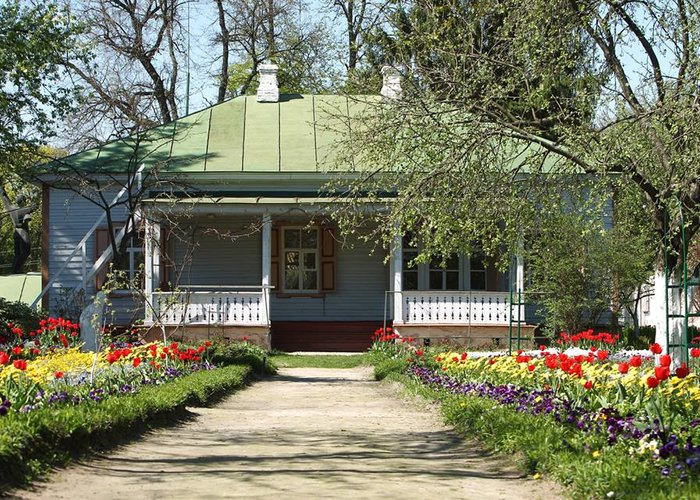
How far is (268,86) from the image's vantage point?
3225 centimetres

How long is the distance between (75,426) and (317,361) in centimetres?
1546

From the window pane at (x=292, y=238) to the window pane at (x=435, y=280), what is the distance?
3547 mm

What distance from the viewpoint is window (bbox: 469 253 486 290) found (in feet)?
96.1

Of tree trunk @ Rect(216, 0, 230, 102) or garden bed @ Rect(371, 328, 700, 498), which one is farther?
tree trunk @ Rect(216, 0, 230, 102)

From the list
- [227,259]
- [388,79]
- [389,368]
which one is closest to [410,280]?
[227,259]

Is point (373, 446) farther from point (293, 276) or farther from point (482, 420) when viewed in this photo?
point (293, 276)

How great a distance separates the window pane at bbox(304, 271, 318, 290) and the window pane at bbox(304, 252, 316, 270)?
154mm

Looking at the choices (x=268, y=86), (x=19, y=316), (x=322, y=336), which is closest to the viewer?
(x=19, y=316)

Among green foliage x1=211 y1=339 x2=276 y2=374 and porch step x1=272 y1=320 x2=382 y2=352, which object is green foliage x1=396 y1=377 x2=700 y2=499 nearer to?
green foliage x1=211 y1=339 x2=276 y2=374

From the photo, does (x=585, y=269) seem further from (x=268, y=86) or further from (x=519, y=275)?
(x=268, y=86)

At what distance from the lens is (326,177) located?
27578 millimetres

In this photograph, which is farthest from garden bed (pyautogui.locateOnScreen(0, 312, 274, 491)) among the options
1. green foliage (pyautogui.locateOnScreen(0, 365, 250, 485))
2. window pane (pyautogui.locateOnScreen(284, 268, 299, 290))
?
window pane (pyautogui.locateOnScreen(284, 268, 299, 290))

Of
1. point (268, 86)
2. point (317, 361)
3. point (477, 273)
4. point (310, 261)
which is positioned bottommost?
point (317, 361)

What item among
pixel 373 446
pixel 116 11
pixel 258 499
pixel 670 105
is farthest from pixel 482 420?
pixel 116 11
